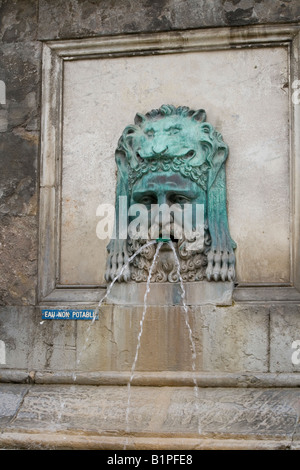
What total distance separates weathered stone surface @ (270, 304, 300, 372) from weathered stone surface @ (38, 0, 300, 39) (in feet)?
6.50

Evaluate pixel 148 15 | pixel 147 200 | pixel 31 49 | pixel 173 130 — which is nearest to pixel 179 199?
pixel 147 200

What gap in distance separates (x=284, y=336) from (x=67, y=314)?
1475mm

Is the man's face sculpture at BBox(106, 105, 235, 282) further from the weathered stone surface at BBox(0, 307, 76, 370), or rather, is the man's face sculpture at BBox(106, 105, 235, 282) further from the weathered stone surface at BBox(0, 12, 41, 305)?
the weathered stone surface at BBox(0, 12, 41, 305)

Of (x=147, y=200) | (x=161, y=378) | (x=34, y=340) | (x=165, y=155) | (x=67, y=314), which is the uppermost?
(x=165, y=155)

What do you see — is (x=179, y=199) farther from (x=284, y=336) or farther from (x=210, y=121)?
(x=284, y=336)

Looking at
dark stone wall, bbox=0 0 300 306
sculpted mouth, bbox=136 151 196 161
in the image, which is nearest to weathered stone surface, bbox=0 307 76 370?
dark stone wall, bbox=0 0 300 306

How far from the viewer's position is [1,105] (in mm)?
6730

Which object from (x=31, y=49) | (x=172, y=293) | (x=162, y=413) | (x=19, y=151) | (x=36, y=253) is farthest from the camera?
(x=31, y=49)

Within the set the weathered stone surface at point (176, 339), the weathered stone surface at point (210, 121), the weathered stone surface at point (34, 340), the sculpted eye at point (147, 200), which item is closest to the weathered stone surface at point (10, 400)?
the weathered stone surface at point (34, 340)

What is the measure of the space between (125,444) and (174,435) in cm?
29

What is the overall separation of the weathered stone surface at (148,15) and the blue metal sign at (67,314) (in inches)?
78.1

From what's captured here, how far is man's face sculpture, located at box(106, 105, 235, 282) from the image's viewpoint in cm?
618

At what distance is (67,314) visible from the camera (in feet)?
20.7
